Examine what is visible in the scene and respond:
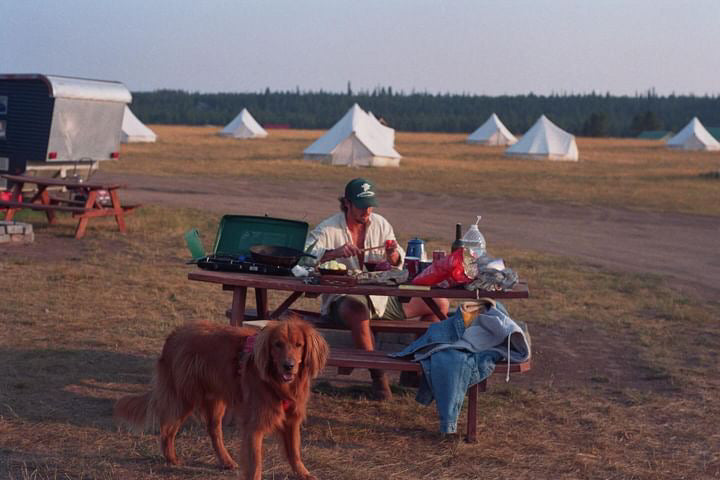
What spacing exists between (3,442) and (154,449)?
0.74m

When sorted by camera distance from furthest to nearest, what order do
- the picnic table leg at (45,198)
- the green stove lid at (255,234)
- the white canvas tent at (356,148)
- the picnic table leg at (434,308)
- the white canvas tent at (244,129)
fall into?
the white canvas tent at (244,129) < the white canvas tent at (356,148) < the picnic table leg at (45,198) < the picnic table leg at (434,308) < the green stove lid at (255,234)

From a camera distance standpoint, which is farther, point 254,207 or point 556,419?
point 254,207

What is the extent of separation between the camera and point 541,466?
4.50m

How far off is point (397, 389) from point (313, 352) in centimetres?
203

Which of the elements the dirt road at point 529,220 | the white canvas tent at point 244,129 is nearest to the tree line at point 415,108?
the white canvas tent at point 244,129

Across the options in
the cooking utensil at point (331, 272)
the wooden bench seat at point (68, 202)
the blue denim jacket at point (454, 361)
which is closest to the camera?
the blue denim jacket at point (454, 361)

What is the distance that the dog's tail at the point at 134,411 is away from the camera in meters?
4.42

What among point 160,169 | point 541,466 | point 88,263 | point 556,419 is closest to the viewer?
point 541,466

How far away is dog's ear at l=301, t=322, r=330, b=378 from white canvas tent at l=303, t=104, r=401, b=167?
25917 mm

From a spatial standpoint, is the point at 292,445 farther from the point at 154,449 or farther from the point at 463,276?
the point at 463,276

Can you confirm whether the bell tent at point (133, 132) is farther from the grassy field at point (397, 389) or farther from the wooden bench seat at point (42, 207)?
the grassy field at point (397, 389)

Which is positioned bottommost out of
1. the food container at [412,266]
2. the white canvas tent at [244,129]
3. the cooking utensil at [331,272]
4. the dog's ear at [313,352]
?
the white canvas tent at [244,129]

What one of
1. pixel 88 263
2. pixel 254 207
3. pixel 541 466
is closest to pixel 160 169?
pixel 254 207

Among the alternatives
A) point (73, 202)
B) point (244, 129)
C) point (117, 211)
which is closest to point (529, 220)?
point (117, 211)
